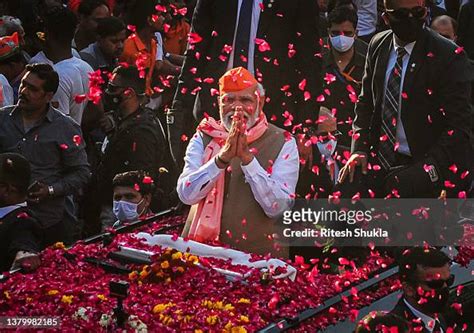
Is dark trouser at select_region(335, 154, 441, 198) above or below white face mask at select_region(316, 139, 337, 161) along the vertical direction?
above

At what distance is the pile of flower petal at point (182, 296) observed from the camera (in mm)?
8750

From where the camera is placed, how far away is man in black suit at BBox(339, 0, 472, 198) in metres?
10.6

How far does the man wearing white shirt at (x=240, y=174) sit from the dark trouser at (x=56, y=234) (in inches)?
64.7

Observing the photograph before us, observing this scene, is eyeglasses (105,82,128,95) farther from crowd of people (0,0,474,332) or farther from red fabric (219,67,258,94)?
red fabric (219,67,258,94)

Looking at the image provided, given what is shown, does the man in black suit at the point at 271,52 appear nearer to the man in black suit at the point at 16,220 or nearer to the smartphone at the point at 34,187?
the smartphone at the point at 34,187

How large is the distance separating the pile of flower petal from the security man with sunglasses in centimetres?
280

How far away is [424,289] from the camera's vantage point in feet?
30.9

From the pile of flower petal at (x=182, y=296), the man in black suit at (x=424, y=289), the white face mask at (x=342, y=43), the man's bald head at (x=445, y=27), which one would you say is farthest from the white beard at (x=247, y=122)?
the man's bald head at (x=445, y=27)

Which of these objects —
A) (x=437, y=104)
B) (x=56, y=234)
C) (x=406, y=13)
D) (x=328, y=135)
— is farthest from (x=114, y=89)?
(x=437, y=104)

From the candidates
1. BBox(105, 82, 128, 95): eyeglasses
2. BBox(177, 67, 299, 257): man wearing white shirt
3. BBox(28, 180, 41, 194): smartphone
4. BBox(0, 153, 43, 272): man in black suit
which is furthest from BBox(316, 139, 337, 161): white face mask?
BBox(0, 153, 43, 272): man in black suit

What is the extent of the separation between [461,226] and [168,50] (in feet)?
19.7

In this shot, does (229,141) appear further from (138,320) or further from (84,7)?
(84,7)

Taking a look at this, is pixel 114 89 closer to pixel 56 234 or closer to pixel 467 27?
pixel 56 234

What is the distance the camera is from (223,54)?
37.9ft
